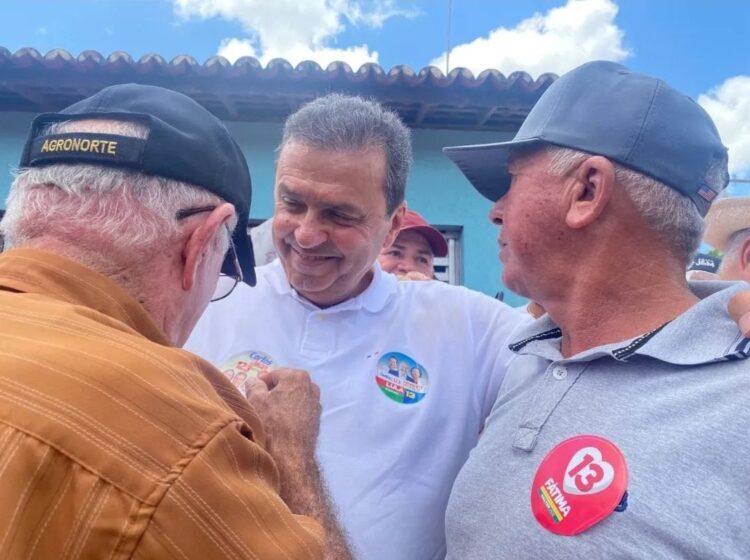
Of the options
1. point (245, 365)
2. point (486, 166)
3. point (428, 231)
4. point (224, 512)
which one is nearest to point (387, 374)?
point (245, 365)

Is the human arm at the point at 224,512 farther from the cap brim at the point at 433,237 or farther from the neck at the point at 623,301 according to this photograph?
the cap brim at the point at 433,237

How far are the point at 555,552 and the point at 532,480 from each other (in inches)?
6.3

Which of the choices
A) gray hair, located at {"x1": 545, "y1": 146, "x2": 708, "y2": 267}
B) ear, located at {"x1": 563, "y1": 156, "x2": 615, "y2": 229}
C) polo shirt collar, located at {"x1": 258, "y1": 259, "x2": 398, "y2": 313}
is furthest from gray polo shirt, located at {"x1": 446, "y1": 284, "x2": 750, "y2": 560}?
polo shirt collar, located at {"x1": 258, "y1": 259, "x2": 398, "y2": 313}

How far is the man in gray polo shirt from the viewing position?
124 centimetres

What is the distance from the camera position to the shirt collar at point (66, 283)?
100 cm

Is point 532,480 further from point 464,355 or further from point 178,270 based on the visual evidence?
point 178,270

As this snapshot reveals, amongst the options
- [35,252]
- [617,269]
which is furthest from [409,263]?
[35,252]

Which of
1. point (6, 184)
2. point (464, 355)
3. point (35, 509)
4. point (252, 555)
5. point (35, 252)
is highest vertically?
point (35, 252)

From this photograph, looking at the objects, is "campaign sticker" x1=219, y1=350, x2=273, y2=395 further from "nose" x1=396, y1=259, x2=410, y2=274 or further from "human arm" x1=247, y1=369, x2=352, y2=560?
"nose" x1=396, y1=259, x2=410, y2=274

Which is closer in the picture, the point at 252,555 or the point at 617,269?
Result: the point at 252,555

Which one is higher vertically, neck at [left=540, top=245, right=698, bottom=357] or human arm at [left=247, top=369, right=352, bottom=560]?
neck at [left=540, top=245, right=698, bottom=357]

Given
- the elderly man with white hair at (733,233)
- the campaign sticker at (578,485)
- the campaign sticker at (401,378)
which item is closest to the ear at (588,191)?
the campaign sticker at (578,485)

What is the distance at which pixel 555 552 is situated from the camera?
1.29 meters

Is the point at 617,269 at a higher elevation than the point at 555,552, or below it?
higher
